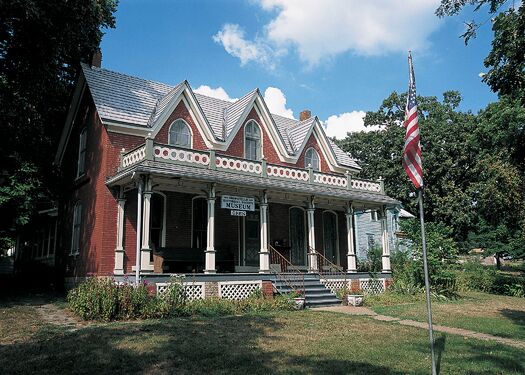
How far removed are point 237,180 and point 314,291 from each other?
210 inches

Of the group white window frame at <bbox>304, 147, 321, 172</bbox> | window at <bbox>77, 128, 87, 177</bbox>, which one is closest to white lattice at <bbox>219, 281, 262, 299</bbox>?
window at <bbox>77, 128, 87, 177</bbox>

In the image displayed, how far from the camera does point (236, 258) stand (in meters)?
21.3

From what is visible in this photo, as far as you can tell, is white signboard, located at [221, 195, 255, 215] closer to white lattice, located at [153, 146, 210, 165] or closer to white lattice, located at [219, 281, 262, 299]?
white lattice, located at [153, 146, 210, 165]

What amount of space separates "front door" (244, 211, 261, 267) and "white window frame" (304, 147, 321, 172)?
4.73 metres

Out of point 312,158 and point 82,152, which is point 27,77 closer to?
point 82,152

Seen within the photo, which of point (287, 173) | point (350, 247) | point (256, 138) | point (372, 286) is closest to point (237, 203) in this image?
point (287, 173)

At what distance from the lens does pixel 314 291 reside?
18.1 metres

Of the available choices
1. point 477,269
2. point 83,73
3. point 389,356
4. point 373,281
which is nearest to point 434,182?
point 477,269

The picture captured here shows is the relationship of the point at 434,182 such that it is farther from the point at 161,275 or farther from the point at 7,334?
the point at 7,334

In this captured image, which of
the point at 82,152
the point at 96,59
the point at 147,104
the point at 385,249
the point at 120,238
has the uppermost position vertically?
the point at 96,59

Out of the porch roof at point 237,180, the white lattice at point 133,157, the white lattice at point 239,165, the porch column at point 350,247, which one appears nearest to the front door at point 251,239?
the porch roof at point 237,180

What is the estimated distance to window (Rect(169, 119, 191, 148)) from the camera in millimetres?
20391

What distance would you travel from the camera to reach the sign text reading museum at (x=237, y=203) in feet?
58.6

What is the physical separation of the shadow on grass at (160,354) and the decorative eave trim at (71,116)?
1410 centimetres
